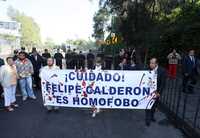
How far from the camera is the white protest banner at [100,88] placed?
1159 centimetres

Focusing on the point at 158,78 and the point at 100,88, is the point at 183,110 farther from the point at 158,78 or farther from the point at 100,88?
the point at 100,88

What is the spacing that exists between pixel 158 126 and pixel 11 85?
4.96 meters

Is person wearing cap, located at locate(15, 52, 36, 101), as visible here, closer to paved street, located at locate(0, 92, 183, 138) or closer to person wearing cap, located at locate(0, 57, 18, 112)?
person wearing cap, located at locate(0, 57, 18, 112)

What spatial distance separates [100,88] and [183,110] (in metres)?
2.40

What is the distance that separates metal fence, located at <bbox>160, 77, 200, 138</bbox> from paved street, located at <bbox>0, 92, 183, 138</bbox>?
0.26 m

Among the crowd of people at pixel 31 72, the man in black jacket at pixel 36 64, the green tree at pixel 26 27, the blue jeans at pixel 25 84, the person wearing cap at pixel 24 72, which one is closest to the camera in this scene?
the crowd of people at pixel 31 72

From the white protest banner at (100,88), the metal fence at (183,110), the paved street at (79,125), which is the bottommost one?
the paved street at (79,125)

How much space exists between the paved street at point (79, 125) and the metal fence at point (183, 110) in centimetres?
26

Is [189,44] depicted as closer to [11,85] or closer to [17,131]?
[11,85]

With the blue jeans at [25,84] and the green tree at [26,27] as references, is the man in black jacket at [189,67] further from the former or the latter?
the green tree at [26,27]

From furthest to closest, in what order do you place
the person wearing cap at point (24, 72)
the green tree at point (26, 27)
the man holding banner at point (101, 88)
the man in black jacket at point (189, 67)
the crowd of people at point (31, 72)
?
the green tree at point (26, 27)
the man in black jacket at point (189, 67)
the person wearing cap at point (24, 72)
the man holding banner at point (101, 88)
the crowd of people at point (31, 72)

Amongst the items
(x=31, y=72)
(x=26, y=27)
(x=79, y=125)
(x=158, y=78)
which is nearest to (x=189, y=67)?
(x=158, y=78)

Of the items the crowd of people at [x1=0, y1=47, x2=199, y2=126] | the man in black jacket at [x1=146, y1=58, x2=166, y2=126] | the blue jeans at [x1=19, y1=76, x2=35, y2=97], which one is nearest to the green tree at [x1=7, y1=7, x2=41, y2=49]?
the crowd of people at [x1=0, y1=47, x2=199, y2=126]

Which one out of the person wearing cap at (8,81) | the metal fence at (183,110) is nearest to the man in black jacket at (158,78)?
the metal fence at (183,110)
